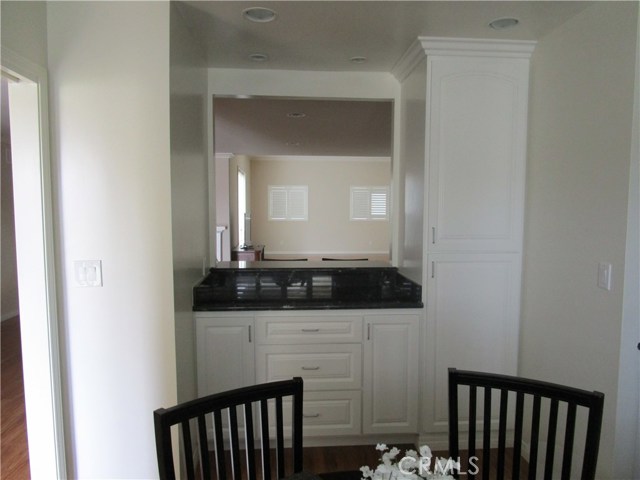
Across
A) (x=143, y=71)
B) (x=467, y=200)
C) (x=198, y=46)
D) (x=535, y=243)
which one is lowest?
(x=535, y=243)

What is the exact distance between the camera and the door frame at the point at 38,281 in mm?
1704

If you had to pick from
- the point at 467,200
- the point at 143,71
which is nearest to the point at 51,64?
the point at 143,71

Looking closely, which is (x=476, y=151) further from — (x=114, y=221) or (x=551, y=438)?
(x=114, y=221)

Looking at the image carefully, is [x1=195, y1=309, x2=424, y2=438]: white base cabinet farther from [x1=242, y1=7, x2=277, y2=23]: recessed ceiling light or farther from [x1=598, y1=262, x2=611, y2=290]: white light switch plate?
[x1=242, y1=7, x2=277, y2=23]: recessed ceiling light

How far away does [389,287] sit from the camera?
2689 millimetres

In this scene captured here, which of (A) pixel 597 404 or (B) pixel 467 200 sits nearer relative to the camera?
(A) pixel 597 404

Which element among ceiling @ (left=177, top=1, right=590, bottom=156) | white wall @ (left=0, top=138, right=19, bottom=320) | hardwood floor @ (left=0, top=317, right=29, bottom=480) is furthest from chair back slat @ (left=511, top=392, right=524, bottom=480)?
white wall @ (left=0, top=138, right=19, bottom=320)

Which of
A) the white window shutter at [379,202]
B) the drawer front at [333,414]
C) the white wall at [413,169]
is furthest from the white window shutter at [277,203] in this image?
the drawer front at [333,414]

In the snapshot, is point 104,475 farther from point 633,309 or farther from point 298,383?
point 633,309

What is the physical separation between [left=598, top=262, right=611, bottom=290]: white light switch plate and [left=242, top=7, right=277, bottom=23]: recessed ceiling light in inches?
72.6

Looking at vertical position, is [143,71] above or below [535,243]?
above

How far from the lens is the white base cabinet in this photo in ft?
7.48

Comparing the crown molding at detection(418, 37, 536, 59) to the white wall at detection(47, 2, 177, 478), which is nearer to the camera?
the white wall at detection(47, 2, 177, 478)

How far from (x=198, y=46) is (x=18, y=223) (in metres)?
1.27
